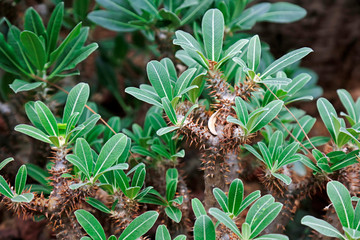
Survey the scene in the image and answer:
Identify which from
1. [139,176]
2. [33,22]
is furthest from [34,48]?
[139,176]

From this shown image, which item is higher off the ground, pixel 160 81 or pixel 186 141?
pixel 160 81

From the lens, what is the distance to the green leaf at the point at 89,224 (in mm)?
858

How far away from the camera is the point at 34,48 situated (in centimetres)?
109

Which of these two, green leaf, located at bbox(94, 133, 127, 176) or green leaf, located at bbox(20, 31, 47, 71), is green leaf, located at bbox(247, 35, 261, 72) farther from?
green leaf, located at bbox(20, 31, 47, 71)

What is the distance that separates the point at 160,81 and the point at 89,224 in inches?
15.0

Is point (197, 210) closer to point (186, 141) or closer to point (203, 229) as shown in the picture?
point (203, 229)

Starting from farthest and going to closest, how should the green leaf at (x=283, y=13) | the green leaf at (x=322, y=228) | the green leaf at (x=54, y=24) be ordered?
the green leaf at (x=283, y=13) → the green leaf at (x=54, y=24) → the green leaf at (x=322, y=228)

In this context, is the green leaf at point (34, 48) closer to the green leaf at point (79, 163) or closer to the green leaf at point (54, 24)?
the green leaf at point (54, 24)

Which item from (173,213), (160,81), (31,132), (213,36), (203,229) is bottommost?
(173,213)

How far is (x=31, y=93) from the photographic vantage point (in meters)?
1.24

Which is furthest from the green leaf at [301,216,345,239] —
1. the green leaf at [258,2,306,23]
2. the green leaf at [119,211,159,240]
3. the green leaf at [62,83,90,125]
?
the green leaf at [258,2,306,23]

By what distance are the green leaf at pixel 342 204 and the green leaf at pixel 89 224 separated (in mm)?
529

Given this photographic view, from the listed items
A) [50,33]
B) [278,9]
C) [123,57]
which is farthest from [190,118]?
[123,57]

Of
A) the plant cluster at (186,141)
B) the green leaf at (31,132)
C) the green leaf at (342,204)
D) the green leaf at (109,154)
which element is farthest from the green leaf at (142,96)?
the green leaf at (342,204)
